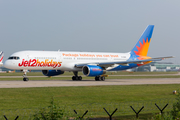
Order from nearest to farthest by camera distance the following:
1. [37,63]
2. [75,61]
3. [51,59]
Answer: [37,63]
[51,59]
[75,61]

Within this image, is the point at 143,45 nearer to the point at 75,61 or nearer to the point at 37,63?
the point at 75,61

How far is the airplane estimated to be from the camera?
1809 inches

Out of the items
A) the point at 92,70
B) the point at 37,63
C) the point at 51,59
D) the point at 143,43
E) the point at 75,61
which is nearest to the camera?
the point at 37,63

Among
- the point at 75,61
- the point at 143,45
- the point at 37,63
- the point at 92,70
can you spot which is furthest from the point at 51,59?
the point at 143,45

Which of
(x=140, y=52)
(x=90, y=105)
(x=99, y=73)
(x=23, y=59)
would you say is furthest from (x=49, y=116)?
(x=140, y=52)

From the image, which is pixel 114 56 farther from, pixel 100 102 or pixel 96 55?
pixel 100 102

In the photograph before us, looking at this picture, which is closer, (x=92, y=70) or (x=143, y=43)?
(x=92, y=70)

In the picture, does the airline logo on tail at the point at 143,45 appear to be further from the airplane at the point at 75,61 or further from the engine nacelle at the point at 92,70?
the engine nacelle at the point at 92,70

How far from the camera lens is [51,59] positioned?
158 ft

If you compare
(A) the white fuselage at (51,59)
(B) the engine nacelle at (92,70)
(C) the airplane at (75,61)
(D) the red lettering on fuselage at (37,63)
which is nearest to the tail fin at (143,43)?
(C) the airplane at (75,61)

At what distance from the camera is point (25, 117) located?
1555cm

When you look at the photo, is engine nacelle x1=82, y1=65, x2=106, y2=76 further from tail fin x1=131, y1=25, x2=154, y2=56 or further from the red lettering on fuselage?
tail fin x1=131, y1=25, x2=154, y2=56

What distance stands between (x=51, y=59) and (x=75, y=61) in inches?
222

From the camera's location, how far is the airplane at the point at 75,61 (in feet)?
151
